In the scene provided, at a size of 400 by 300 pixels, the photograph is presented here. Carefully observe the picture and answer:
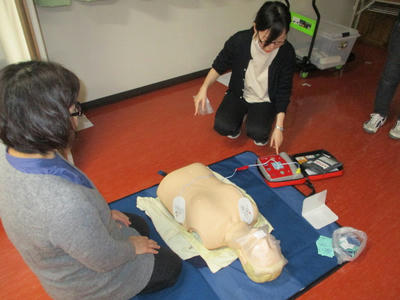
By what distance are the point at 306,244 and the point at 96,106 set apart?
71.1 inches

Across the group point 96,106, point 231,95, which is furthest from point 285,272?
point 96,106

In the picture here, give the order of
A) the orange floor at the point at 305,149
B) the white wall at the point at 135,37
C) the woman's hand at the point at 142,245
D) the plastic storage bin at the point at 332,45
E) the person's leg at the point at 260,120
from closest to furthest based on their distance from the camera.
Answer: the woman's hand at the point at 142,245
the orange floor at the point at 305,149
the person's leg at the point at 260,120
the white wall at the point at 135,37
the plastic storage bin at the point at 332,45

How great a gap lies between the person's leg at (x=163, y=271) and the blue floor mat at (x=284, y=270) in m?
0.07

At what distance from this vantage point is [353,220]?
146 cm

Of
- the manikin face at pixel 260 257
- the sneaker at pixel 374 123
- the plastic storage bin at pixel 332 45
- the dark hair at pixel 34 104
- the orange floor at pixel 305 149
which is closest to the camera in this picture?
the dark hair at pixel 34 104

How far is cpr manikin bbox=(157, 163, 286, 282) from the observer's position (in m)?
1.13

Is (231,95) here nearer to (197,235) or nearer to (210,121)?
(210,121)

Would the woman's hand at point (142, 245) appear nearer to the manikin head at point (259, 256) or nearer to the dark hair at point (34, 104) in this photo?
the manikin head at point (259, 256)

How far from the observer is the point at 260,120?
1.82m

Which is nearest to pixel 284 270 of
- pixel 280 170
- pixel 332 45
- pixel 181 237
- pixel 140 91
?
pixel 181 237

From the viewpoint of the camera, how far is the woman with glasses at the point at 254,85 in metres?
1.66

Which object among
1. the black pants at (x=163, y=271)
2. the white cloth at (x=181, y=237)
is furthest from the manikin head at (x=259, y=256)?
the black pants at (x=163, y=271)

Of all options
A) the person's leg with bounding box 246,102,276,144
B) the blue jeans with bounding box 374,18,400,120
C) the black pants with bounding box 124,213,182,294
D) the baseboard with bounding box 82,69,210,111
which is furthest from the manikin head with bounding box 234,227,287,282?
the baseboard with bounding box 82,69,210,111

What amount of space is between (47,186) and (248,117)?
4.70ft
